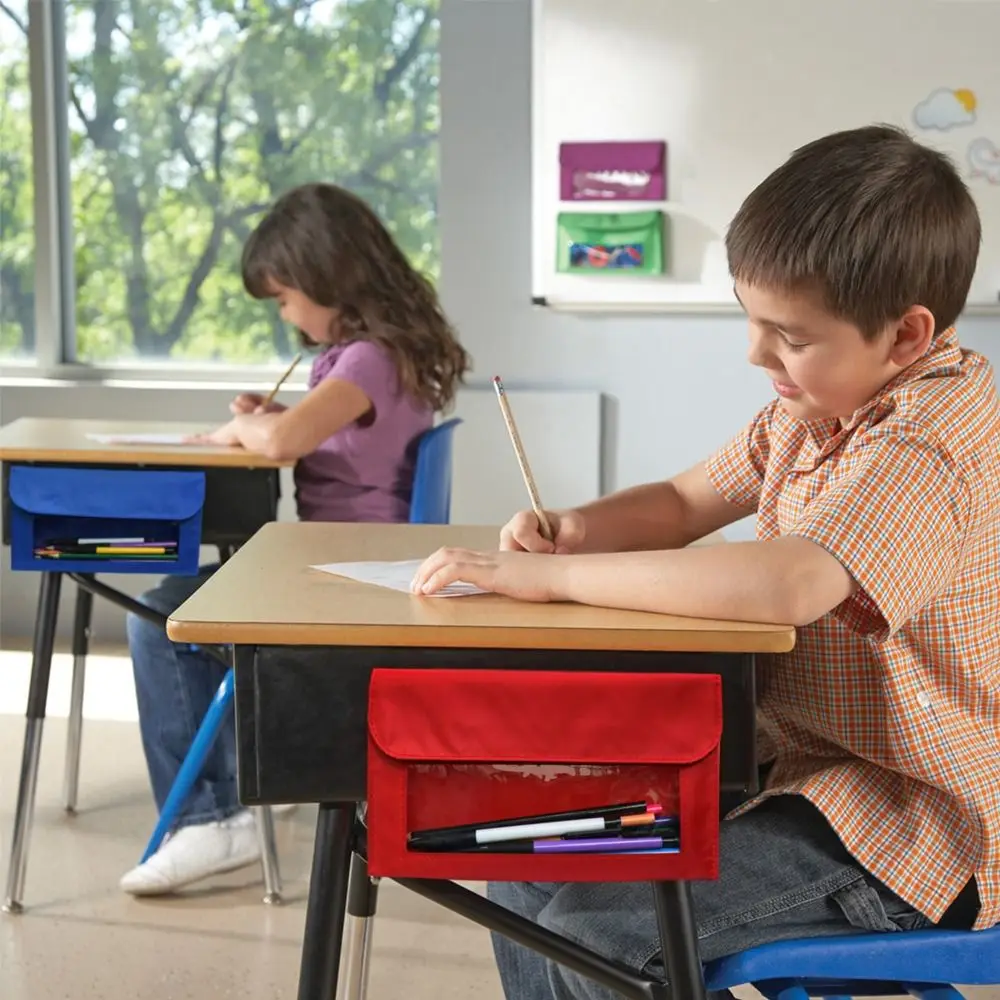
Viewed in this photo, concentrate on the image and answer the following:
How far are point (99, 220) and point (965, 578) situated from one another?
11.4 ft

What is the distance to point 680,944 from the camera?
1177 mm

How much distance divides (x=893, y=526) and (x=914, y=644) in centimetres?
15

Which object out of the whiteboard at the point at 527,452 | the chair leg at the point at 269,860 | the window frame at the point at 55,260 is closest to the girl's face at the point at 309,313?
the chair leg at the point at 269,860

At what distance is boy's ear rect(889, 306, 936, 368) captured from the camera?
1247 mm

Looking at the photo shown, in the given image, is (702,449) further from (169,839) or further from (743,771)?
(743,771)

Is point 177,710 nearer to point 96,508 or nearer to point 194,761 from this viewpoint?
point 194,761

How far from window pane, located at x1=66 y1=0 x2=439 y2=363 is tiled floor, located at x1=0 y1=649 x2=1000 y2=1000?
173 centimetres

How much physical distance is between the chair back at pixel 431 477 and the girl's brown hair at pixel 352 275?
16 cm

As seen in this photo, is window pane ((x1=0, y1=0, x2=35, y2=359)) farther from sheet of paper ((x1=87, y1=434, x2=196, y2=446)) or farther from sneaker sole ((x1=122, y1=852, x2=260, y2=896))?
sneaker sole ((x1=122, y1=852, x2=260, y2=896))

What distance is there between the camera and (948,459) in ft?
3.99

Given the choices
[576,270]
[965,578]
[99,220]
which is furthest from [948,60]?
[965,578]

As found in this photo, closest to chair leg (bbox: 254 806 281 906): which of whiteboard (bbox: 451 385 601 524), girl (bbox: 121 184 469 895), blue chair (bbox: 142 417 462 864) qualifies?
blue chair (bbox: 142 417 462 864)

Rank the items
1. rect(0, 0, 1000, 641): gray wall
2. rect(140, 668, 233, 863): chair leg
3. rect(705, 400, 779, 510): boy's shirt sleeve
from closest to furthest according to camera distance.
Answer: rect(705, 400, 779, 510): boy's shirt sleeve, rect(140, 668, 233, 863): chair leg, rect(0, 0, 1000, 641): gray wall

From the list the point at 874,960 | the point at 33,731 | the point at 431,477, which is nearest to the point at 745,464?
the point at 874,960
